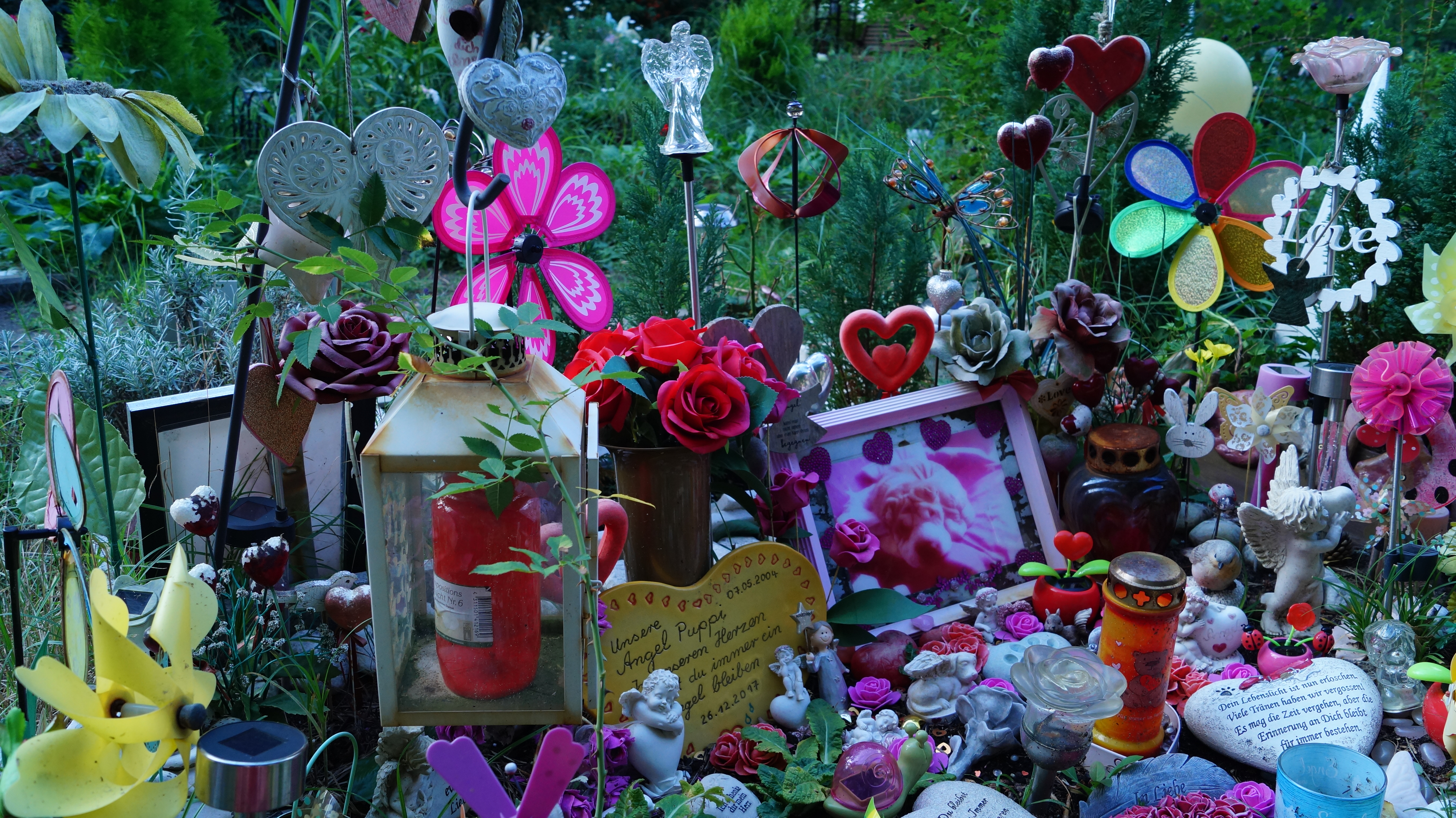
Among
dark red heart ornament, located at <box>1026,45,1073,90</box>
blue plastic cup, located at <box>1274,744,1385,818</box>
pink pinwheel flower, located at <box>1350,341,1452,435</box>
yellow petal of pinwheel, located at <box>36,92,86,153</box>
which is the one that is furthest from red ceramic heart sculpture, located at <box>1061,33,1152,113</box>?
yellow petal of pinwheel, located at <box>36,92,86,153</box>

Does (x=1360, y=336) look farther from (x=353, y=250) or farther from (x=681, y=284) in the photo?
(x=353, y=250)

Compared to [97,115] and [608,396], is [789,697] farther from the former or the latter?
[97,115]

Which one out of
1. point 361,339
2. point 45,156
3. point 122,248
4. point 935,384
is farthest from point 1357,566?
point 45,156

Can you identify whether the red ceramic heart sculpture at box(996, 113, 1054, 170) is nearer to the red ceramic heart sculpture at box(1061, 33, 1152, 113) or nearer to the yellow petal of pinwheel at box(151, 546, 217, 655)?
the red ceramic heart sculpture at box(1061, 33, 1152, 113)

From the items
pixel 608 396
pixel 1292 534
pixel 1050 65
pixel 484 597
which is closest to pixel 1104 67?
pixel 1050 65

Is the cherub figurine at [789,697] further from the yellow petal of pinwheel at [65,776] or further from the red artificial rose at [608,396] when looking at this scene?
the yellow petal of pinwheel at [65,776]

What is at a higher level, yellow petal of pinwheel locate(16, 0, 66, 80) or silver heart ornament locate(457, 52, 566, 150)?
yellow petal of pinwheel locate(16, 0, 66, 80)

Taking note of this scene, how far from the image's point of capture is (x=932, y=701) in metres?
1.47

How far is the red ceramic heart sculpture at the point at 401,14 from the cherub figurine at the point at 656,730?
80 centimetres

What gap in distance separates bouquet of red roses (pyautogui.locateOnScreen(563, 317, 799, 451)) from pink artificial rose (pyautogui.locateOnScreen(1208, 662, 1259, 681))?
0.77m

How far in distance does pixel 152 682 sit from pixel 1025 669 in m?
0.91

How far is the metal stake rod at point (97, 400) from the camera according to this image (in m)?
1.03

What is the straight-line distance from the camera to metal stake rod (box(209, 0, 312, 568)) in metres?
1.13

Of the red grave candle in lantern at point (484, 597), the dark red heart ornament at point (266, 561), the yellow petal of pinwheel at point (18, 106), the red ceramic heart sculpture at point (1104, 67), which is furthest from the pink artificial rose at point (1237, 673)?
the yellow petal of pinwheel at point (18, 106)
